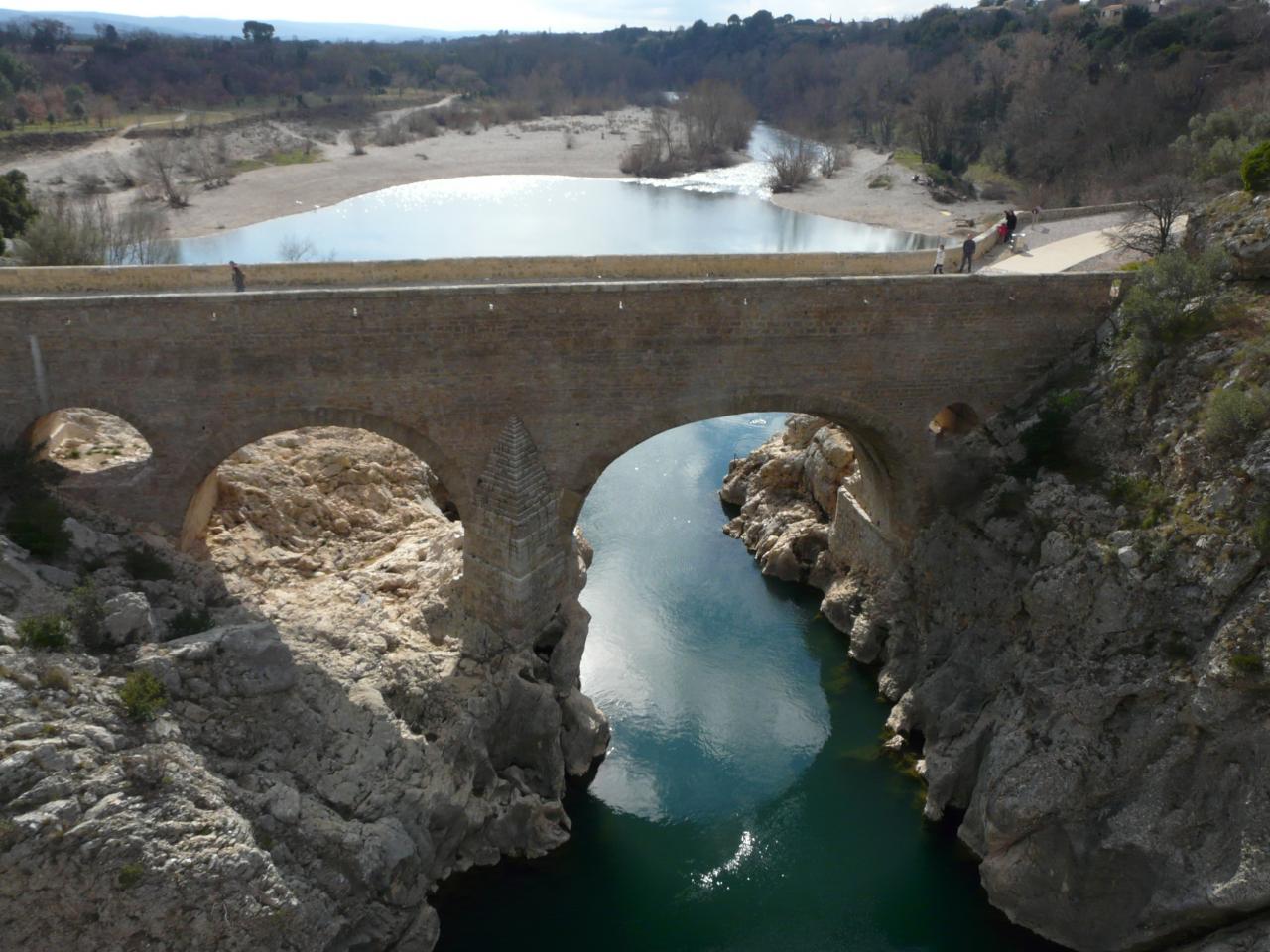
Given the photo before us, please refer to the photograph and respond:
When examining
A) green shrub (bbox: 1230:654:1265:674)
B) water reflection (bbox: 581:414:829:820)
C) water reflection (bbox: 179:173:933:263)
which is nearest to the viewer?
green shrub (bbox: 1230:654:1265:674)

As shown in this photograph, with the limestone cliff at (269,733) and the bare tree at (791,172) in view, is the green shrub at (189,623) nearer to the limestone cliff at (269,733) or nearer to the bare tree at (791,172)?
the limestone cliff at (269,733)

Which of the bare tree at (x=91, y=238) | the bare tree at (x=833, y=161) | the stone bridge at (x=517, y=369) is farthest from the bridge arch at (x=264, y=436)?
the bare tree at (x=833, y=161)

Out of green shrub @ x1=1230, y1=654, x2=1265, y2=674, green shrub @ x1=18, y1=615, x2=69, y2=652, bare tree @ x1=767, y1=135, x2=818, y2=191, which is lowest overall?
green shrub @ x1=1230, y1=654, x2=1265, y2=674

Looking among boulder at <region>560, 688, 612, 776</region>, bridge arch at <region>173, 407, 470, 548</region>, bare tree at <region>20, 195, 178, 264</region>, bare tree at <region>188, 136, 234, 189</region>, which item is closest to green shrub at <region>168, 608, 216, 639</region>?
bridge arch at <region>173, 407, 470, 548</region>

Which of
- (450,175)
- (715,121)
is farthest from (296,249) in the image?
(715,121)

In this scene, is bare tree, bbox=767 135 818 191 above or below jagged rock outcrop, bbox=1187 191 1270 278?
below

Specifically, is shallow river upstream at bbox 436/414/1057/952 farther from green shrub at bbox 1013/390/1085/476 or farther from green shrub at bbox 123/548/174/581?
green shrub at bbox 123/548/174/581

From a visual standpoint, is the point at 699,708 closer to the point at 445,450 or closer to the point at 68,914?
the point at 445,450
